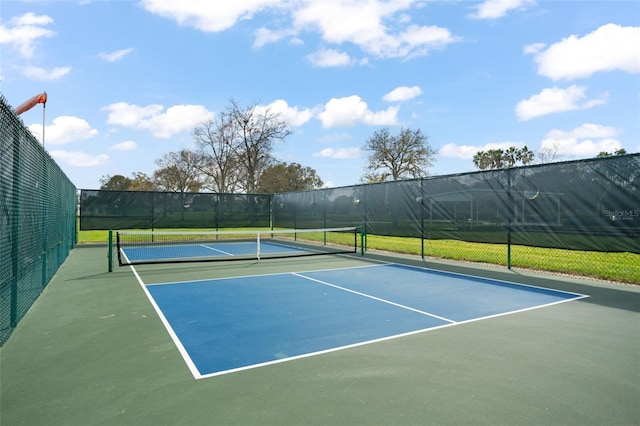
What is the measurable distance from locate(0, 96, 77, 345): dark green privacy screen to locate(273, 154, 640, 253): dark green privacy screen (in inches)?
348

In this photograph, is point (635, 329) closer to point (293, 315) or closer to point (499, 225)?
point (293, 315)

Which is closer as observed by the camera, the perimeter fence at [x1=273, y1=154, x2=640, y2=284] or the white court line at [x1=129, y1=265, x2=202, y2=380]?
the white court line at [x1=129, y1=265, x2=202, y2=380]

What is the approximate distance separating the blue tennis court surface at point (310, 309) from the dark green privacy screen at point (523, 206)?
5.60 feet

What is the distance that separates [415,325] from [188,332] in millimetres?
2687

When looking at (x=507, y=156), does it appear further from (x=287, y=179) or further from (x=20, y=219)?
(x=20, y=219)

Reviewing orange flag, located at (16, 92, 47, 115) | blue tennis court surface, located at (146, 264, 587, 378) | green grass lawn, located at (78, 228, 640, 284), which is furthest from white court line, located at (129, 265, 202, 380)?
orange flag, located at (16, 92, 47, 115)

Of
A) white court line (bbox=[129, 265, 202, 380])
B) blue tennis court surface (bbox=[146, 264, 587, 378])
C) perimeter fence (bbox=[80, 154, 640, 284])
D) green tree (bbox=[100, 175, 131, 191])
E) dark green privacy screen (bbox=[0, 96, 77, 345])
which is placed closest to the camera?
white court line (bbox=[129, 265, 202, 380])

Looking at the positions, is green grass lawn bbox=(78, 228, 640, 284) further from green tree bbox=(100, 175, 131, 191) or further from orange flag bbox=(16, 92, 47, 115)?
green tree bbox=(100, 175, 131, 191)

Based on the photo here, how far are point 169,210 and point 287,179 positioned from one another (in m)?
30.2

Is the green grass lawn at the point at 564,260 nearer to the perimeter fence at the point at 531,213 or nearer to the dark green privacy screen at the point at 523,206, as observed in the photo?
the perimeter fence at the point at 531,213

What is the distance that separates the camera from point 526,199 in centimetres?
865

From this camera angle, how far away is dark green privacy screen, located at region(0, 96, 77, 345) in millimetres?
4215

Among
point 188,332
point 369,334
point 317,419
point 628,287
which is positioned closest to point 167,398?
point 317,419

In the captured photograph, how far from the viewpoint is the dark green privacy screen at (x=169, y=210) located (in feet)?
53.2
